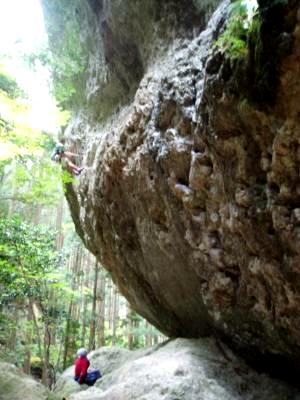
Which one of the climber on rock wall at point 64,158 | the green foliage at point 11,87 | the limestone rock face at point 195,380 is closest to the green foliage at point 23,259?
the climber on rock wall at point 64,158

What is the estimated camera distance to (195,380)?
6.39 m

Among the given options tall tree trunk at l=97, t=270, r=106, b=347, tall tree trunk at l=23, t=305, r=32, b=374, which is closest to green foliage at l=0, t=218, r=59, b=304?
tall tree trunk at l=23, t=305, r=32, b=374

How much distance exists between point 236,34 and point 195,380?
5093 millimetres

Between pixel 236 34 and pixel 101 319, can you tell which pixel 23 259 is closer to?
pixel 101 319

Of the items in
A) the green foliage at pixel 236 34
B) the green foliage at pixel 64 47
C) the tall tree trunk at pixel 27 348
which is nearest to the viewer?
the green foliage at pixel 236 34

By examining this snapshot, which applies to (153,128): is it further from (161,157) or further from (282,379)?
(282,379)

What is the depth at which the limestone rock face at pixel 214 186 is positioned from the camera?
15.7 feet

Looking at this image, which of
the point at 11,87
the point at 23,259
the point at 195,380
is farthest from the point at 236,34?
the point at 23,259

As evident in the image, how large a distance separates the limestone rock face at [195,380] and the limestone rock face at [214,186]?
17.7 inches

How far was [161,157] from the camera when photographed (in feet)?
22.6

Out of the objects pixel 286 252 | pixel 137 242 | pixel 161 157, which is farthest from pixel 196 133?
pixel 137 242

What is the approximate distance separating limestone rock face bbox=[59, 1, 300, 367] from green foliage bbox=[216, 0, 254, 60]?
0.45 ft

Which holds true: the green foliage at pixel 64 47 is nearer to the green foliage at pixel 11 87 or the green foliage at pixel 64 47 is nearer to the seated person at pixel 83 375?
the green foliage at pixel 11 87

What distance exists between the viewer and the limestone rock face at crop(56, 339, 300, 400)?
20.3ft
